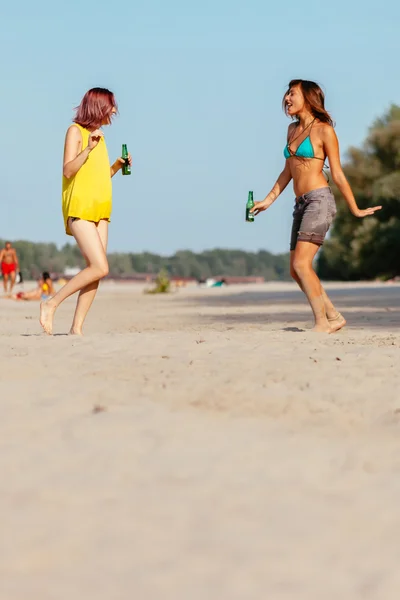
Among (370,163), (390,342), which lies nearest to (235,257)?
(370,163)

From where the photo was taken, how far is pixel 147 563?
359cm

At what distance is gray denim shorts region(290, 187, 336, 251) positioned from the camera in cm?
872

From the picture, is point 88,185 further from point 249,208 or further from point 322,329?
point 322,329

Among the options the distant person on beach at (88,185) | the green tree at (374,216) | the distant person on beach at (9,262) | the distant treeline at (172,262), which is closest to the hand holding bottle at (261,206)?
the distant person on beach at (88,185)

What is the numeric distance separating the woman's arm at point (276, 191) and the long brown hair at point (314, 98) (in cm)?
48

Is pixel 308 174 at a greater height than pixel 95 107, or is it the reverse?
pixel 95 107

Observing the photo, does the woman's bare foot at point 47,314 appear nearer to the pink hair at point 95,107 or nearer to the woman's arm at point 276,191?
the pink hair at point 95,107

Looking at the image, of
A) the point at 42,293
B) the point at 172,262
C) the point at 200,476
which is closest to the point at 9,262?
the point at 42,293

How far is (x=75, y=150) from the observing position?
8.30m

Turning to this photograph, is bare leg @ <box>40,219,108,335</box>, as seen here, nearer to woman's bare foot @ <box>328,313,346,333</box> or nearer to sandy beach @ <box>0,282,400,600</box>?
sandy beach @ <box>0,282,400,600</box>

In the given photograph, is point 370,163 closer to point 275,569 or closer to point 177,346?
point 177,346

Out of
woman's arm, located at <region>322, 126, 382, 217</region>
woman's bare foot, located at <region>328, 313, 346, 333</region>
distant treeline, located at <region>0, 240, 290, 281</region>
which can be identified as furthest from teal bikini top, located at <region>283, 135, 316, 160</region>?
distant treeline, located at <region>0, 240, 290, 281</region>

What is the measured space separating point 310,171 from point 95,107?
6.05ft

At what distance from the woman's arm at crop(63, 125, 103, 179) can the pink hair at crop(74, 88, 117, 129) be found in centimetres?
11
